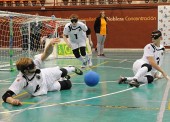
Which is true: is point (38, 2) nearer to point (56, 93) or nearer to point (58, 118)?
point (56, 93)

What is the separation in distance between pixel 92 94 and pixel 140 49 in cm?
1858

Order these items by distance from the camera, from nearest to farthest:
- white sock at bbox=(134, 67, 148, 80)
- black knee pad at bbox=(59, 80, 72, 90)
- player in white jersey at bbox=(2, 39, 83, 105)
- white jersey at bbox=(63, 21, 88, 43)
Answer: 1. player in white jersey at bbox=(2, 39, 83, 105)
2. black knee pad at bbox=(59, 80, 72, 90)
3. white sock at bbox=(134, 67, 148, 80)
4. white jersey at bbox=(63, 21, 88, 43)

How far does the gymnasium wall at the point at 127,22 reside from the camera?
25.3m

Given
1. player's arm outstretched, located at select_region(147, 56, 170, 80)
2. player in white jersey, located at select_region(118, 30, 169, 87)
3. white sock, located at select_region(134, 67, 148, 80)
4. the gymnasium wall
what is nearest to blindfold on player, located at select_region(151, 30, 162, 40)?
player in white jersey, located at select_region(118, 30, 169, 87)

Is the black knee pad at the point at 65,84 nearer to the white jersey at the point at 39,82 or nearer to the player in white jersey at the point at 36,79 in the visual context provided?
the player in white jersey at the point at 36,79

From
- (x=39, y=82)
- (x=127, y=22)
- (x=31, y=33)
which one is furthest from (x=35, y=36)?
(x=39, y=82)

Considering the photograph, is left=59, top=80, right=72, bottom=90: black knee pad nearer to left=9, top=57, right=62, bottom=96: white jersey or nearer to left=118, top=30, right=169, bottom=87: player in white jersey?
left=9, top=57, right=62, bottom=96: white jersey

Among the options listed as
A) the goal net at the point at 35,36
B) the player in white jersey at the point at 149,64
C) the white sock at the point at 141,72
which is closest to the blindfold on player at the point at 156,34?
the player in white jersey at the point at 149,64

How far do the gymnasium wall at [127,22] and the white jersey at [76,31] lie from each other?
13362 mm

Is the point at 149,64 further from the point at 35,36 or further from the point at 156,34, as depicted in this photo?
the point at 35,36

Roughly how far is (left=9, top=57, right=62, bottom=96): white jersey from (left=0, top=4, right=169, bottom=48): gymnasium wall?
18.5 m

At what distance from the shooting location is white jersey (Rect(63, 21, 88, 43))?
488 inches

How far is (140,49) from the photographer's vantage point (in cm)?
2527

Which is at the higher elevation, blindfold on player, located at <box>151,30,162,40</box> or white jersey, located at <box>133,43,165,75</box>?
blindfold on player, located at <box>151,30,162,40</box>
